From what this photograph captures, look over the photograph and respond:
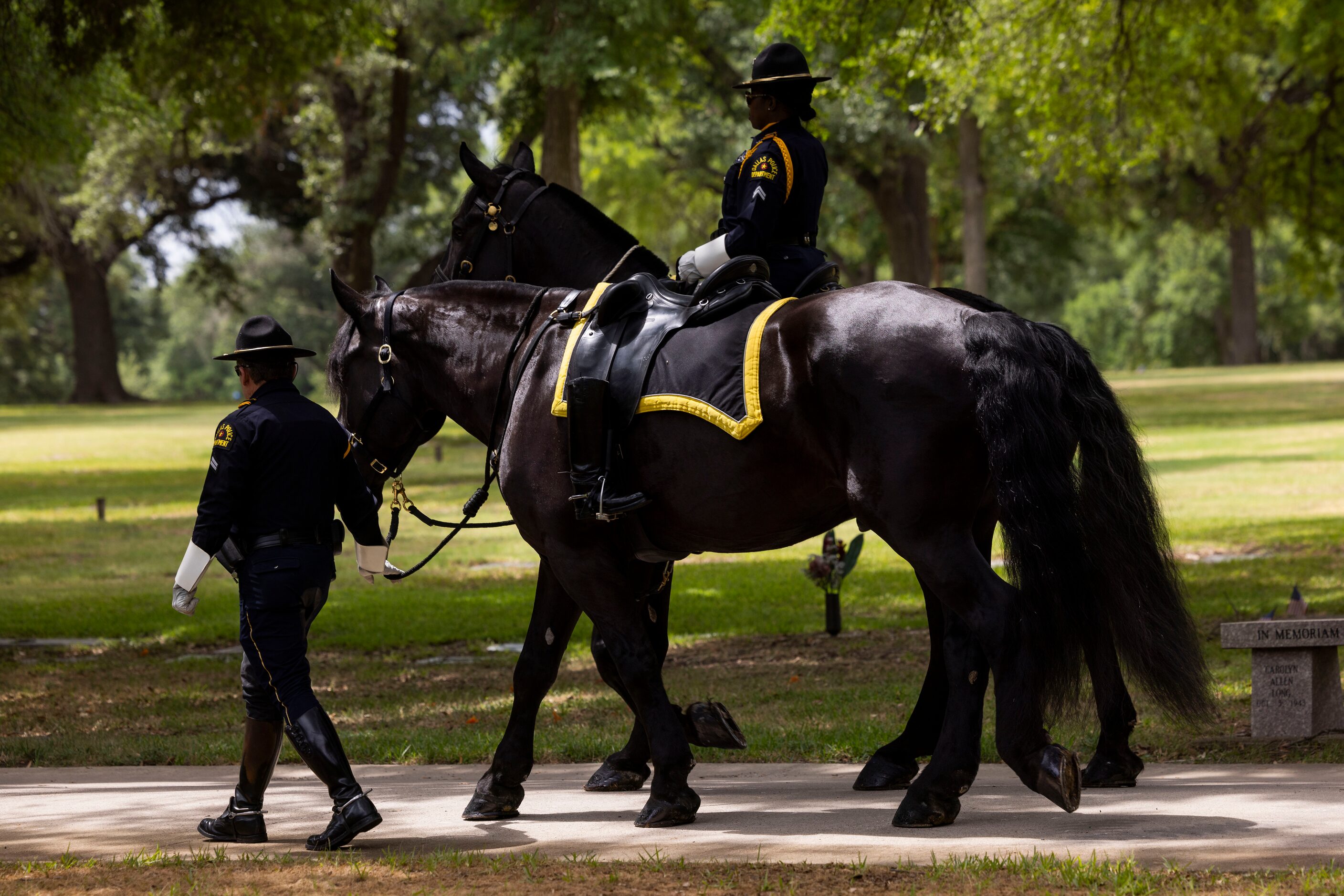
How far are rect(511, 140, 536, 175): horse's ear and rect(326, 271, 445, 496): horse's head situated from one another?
149cm

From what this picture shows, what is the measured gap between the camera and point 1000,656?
505 centimetres

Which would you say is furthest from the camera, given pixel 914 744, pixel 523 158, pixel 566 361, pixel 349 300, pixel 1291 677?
pixel 523 158

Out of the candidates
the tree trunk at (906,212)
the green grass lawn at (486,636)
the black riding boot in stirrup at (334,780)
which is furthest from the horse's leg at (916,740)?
the tree trunk at (906,212)

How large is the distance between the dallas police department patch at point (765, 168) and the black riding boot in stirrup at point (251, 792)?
2953mm

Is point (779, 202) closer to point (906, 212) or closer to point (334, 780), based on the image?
point (334, 780)

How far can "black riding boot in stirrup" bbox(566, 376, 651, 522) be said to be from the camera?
5.60 metres

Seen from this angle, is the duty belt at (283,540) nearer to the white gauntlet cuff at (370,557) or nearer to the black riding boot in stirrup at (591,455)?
the white gauntlet cuff at (370,557)

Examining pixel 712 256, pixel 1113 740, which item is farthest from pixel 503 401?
pixel 1113 740

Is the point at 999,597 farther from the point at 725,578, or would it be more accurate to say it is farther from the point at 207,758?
the point at 725,578

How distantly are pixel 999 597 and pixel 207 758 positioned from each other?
464 centimetres

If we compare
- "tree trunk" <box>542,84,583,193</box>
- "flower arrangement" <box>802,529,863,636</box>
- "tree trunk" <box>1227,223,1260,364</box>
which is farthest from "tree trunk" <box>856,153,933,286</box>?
"flower arrangement" <box>802,529,863,636</box>

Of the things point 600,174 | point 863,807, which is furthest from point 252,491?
point 600,174

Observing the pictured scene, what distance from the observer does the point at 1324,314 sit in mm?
77875

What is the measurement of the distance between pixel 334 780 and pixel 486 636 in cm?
739
